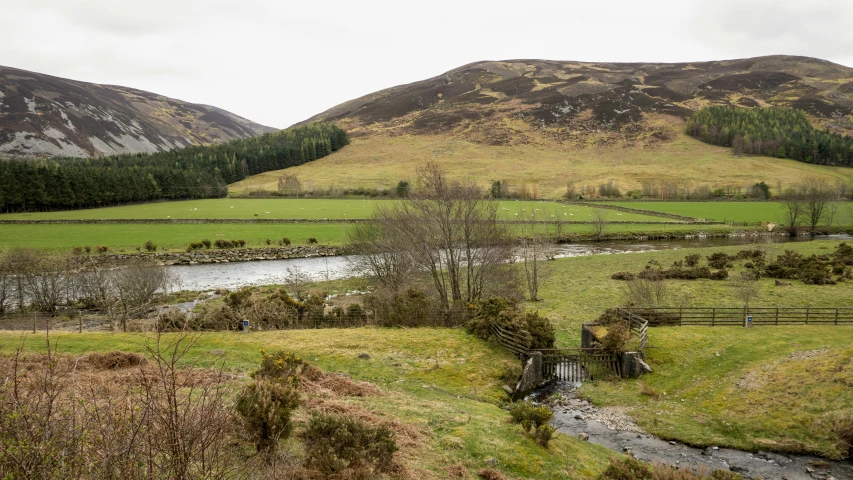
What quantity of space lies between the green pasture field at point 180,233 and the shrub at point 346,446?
161 ft

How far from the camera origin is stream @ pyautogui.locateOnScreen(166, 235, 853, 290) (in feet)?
157

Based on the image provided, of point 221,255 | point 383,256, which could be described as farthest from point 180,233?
point 383,256

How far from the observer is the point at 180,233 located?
7112cm

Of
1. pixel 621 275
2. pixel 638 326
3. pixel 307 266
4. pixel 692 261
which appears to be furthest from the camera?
pixel 307 266

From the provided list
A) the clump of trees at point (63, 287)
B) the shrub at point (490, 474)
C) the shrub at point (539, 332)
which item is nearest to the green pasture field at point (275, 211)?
the clump of trees at point (63, 287)

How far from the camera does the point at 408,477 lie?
10.7 meters

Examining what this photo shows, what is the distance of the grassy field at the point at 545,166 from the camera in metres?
130

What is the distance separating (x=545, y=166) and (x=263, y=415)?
147 meters

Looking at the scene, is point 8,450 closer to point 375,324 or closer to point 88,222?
point 375,324

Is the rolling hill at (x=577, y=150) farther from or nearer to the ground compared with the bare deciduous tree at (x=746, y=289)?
farther from the ground

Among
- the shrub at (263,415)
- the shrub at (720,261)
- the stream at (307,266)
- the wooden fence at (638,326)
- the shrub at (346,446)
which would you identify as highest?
the shrub at (263,415)

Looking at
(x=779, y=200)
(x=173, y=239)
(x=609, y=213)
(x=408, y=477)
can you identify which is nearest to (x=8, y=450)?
(x=408, y=477)

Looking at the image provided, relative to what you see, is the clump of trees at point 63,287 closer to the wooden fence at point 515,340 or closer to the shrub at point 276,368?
the shrub at point 276,368

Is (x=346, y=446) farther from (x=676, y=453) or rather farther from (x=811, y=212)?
(x=811, y=212)
